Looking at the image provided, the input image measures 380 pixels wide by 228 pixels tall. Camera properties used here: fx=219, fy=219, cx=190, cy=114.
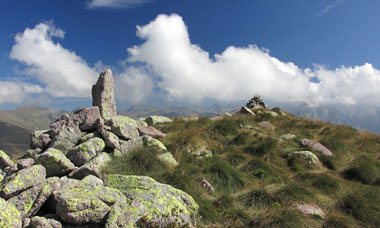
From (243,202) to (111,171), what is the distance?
5075mm

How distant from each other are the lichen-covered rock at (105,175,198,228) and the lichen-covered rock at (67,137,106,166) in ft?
9.30

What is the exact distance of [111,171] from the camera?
8.49m

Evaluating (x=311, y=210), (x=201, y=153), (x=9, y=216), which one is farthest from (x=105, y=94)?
(x=311, y=210)

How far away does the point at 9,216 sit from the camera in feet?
17.5

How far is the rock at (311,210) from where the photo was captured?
23.0 feet

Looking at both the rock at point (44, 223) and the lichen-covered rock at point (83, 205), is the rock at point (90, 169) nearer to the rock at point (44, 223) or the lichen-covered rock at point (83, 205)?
the lichen-covered rock at point (83, 205)

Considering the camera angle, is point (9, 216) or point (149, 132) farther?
point (149, 132)

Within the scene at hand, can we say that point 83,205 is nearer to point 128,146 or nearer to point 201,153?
point 128,146

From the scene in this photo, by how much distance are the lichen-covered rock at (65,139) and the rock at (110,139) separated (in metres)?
1.49

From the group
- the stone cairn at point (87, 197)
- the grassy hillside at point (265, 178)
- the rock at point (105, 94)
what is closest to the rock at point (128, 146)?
the stone cairn at point (87, 197)

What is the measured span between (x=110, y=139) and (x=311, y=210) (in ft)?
27.6

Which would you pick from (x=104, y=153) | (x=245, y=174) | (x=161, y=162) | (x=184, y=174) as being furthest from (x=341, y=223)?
(x=104, y=153)

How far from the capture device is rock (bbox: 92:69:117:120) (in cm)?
1530

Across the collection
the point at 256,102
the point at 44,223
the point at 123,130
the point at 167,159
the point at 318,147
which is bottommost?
the point at 44,223
